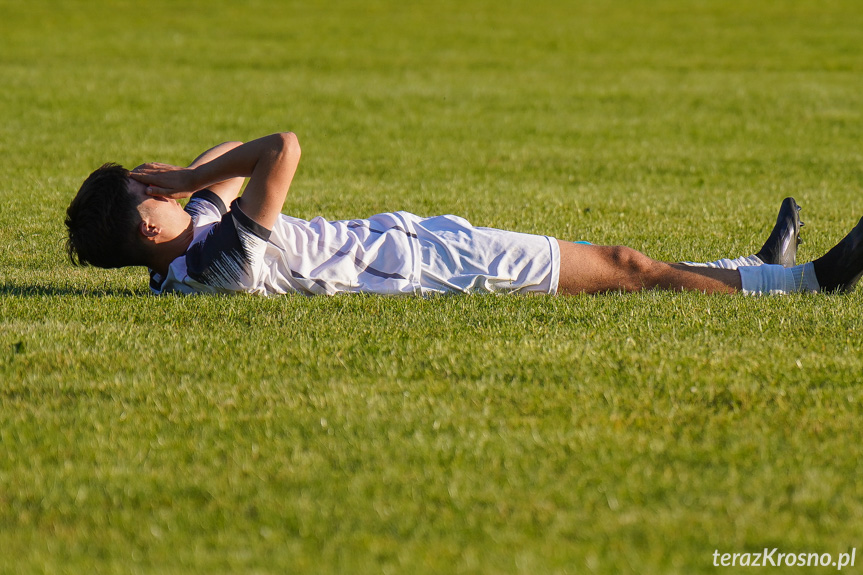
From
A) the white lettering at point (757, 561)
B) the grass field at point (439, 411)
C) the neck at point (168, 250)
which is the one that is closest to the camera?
the white lettering at point (757, 561)

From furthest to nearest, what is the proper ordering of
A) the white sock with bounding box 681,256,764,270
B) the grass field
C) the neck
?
the white sock with bounding box 681,256,764,270
the neck
the grass field

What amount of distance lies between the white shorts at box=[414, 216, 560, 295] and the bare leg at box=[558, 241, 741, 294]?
92 millimetres

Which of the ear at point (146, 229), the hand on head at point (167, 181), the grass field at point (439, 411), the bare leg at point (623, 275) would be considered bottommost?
the grass field at point (439, 411)

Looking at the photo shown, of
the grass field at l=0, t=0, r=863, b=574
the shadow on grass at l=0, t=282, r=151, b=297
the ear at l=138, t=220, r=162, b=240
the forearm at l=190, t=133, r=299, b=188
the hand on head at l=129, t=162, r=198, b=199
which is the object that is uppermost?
the forearm at l=190, t=133, r=299, b=188

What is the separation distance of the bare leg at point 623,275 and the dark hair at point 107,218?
7.20ft

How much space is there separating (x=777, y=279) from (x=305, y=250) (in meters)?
2.47

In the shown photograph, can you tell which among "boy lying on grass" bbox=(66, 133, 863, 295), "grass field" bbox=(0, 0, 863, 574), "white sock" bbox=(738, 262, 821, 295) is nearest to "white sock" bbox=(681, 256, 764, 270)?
"boy lying on grass" bbox=(66, 133, 863, 295)

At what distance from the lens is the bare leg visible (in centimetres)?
521

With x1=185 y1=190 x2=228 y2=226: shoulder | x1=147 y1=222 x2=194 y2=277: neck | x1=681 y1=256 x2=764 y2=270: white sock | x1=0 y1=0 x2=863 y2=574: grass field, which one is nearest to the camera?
x1=0 y1=0 x2=863 y2=574: grass field

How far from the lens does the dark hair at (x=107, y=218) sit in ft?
15.7

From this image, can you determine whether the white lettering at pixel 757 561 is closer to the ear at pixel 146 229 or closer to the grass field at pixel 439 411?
the grass field at pixel 439 411

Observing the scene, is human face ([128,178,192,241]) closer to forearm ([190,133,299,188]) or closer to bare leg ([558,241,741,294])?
forearm ([190,133,299,188])

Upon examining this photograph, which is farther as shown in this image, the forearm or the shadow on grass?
the shadow on grass

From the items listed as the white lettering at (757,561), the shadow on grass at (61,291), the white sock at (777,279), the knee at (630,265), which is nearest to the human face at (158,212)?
the shadow on grass at (61,291)
